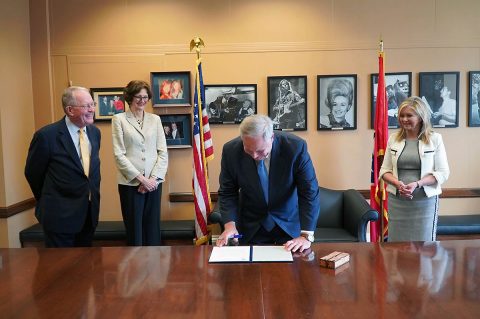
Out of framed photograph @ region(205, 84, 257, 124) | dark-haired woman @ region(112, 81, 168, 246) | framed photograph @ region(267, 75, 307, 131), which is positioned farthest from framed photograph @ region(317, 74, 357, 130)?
dark-haired woman @ region(112, 81, 168, 246)

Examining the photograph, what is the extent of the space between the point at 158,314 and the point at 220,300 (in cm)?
22

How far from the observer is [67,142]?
2682 mm

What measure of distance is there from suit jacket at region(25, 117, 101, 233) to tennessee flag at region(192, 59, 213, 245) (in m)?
→ 1.26

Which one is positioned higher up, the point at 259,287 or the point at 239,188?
the point at 239,188

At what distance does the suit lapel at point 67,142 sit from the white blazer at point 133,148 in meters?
0.73

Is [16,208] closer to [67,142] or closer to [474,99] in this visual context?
[67,142]

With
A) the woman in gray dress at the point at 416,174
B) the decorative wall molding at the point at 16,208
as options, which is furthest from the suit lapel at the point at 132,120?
the woman in gray dress at the point at 416,174

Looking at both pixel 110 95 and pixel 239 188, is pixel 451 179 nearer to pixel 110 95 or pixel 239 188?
pixel 239 188

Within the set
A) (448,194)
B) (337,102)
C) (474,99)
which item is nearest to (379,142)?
(337,102)

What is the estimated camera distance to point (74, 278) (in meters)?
1.67

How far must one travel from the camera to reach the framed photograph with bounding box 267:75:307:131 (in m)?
4.17

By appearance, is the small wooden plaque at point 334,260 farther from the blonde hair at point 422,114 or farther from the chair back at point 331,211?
the chair back at point 331,211

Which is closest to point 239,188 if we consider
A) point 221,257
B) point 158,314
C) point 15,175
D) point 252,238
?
point 252,238

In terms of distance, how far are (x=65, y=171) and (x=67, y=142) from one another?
0.62 ft
